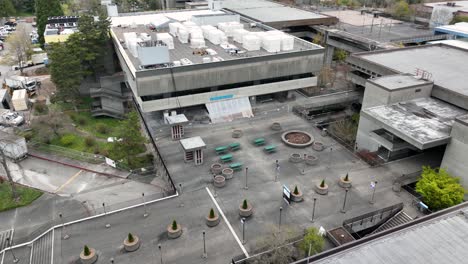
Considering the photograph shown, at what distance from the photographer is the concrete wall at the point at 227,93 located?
4616 centimetres

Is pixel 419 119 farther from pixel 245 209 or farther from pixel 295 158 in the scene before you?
pixel 245 209

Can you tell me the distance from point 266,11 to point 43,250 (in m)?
70.7

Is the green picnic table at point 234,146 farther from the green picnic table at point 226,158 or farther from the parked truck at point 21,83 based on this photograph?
the parked truck at point 21,83

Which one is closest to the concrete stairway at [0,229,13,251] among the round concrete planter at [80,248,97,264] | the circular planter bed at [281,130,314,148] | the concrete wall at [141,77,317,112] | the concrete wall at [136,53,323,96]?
the round concrete planter at [80,248,97,264]

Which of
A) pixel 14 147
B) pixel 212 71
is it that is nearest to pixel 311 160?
pixel 212 71

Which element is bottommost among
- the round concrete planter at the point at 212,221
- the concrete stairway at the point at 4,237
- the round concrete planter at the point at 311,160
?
the concrete stairway at the point at 4,237

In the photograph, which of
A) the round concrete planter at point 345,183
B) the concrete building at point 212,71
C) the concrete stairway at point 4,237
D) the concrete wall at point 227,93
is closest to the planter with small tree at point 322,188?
the round concrete planter at point 345,183

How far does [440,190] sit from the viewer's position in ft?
101

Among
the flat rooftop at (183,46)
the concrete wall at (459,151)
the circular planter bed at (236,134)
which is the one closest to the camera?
the concrete wall at (459,151)

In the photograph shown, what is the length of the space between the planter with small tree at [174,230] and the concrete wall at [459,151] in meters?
26.7

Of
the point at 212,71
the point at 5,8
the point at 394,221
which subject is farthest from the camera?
the point at 5,8

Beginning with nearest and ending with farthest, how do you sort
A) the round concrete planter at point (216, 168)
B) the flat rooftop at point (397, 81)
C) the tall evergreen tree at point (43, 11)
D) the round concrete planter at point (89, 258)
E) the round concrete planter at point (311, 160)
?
the round concrete planter at point (89, 258) → the round concrete planter at point (216, 168) → the round concrete planter at point (311, 160) → the flat rooftop at point (397, 81) → the tall evergreen tree at point (43, 11)

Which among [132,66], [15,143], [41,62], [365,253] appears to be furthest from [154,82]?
[41,62]

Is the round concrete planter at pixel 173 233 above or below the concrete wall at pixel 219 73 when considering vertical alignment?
below
